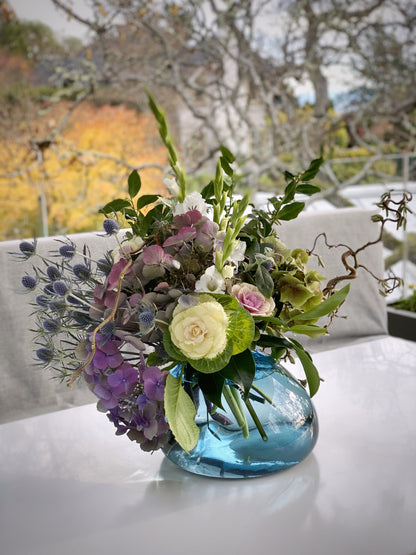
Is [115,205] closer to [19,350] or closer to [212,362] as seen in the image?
[212,362]

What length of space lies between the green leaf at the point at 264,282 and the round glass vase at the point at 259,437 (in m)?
0.09

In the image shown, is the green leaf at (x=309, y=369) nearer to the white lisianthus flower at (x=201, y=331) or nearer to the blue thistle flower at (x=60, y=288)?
the white lisianthus flower at (x=201, y=331)

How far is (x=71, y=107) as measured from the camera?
454cm

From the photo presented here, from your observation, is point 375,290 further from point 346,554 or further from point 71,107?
point 71,107

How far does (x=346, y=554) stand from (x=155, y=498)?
0.21 m

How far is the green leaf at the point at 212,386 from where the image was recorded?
0.59 meters

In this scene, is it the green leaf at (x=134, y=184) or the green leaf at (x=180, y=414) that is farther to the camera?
the green leaf at (x=134, y=184)

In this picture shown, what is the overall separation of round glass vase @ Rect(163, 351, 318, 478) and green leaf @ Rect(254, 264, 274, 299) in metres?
0.09

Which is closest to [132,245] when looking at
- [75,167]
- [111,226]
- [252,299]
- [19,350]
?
[111,226]

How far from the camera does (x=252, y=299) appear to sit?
610 millimetres

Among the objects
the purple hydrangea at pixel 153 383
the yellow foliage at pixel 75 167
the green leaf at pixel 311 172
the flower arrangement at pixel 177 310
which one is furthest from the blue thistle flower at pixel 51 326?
the yellow foliage at pixel 75 167

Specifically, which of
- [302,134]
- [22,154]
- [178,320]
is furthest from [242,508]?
[302,134]

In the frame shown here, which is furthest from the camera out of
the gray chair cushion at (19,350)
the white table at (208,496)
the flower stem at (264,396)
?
the gray chair cushion at (19,350)

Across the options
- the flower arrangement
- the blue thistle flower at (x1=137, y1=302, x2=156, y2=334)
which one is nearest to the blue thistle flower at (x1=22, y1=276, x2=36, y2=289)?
the flower arrangement
